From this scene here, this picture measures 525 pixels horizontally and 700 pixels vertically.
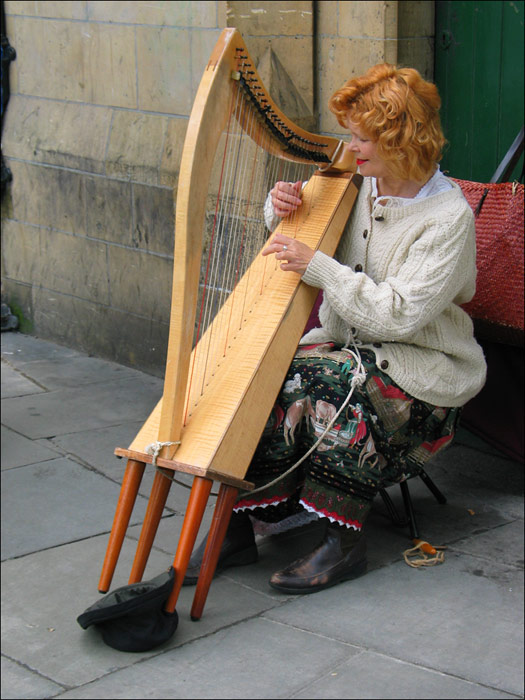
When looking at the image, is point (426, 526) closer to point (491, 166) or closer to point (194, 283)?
point (491, 166)

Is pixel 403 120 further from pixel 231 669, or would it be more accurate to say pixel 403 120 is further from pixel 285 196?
pixel 231 669

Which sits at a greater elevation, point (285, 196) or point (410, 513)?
point (285, 196)

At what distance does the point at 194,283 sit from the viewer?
1.24 meters

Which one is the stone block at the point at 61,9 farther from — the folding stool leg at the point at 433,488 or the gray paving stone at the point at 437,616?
the gray paving stone at the point at 437,616

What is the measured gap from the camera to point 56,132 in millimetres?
5270

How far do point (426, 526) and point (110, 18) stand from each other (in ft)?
8.37

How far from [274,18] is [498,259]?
1657 millimetres

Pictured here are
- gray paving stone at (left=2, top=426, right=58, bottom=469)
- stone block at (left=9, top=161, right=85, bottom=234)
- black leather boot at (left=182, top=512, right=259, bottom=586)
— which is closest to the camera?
black leather boot at (left=182, top=512, right=259, bottom=586)

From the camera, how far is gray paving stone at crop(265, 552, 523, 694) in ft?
7.89

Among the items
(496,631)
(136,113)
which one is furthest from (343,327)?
(136,113)

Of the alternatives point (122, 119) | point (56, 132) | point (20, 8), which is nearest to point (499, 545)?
point (122, 119)

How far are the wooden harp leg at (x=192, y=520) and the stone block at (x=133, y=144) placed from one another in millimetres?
1970

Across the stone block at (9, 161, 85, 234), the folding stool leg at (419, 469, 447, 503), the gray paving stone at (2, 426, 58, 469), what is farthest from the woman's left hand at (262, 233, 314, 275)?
the stone block at (9, 161, 85, 234)

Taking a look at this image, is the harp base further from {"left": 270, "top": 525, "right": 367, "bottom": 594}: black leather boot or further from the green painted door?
{"left": 270, "top": 525, "right": 367, "bottom": 594}: black leather boot
